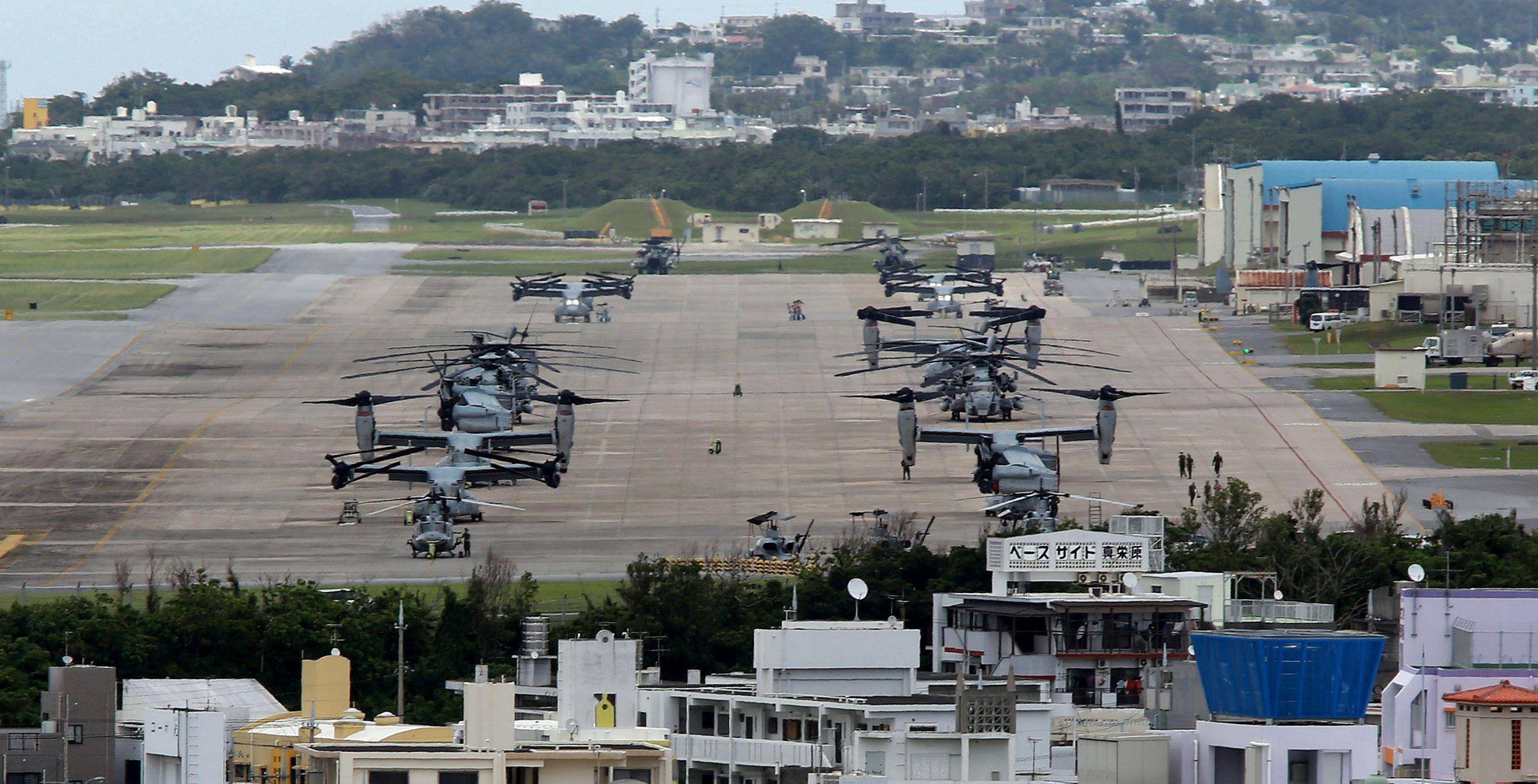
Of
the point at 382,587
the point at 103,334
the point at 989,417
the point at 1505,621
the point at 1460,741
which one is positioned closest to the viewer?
the point at 1460,741

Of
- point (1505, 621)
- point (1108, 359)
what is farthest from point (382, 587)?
point (1108, 359)

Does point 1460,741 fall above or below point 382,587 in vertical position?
above

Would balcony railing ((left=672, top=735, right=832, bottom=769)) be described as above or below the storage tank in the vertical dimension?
below

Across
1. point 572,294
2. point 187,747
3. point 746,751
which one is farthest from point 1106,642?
point 572,294

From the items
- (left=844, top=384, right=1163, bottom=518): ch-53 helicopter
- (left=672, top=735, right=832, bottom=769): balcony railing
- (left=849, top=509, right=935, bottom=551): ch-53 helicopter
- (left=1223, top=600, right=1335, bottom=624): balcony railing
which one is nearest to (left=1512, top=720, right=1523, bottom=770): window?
(left=672, top=735, right=832, bottom=769): balcony railing

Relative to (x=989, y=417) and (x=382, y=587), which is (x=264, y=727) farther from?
(x=989, y=417)

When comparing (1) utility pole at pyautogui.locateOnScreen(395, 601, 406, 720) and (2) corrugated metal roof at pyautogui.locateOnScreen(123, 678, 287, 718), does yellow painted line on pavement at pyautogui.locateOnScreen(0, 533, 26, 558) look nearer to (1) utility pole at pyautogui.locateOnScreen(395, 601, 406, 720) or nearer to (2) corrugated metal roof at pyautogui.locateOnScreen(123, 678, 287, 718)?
(1) utility pole at pyautogui.locateOnScreen(395, 601, 406, 720)

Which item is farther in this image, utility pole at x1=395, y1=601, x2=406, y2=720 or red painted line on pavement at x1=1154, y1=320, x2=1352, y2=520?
red painted line on pavement at x1=1154, y1=320, x2=1352, y2=520
